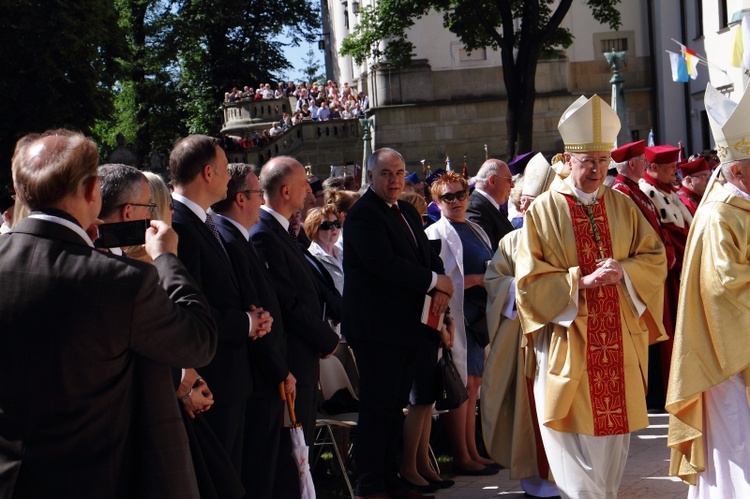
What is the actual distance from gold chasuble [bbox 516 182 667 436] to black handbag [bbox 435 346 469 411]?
1.01 metres

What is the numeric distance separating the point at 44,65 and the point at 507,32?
11.7 meters

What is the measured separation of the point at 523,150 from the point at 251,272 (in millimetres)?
21726

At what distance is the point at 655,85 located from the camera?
37.9 m

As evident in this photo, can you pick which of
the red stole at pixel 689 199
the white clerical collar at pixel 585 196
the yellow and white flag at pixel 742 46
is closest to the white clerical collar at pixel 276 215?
the white clerical collar at pixel 585 196

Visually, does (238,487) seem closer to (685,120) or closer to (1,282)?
(1,282)

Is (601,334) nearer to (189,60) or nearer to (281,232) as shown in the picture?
(281,232)

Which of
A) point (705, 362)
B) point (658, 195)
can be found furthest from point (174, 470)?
point (658, 195)

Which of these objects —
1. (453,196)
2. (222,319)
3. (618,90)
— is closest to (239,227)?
(222,319)

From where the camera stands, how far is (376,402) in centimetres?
701

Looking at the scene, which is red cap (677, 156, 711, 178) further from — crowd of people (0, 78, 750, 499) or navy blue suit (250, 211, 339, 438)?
navy blue suit (250, 211, 339, 438)

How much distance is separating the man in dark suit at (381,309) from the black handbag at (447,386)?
383 mm

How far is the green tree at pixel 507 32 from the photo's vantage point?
2706 centimetres

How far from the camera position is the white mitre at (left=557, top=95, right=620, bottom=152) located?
6492mm

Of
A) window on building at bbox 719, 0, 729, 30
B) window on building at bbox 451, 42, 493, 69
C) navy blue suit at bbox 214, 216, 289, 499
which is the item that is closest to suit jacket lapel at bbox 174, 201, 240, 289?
navy blue suit at bbox 214, 216, 289, 499
